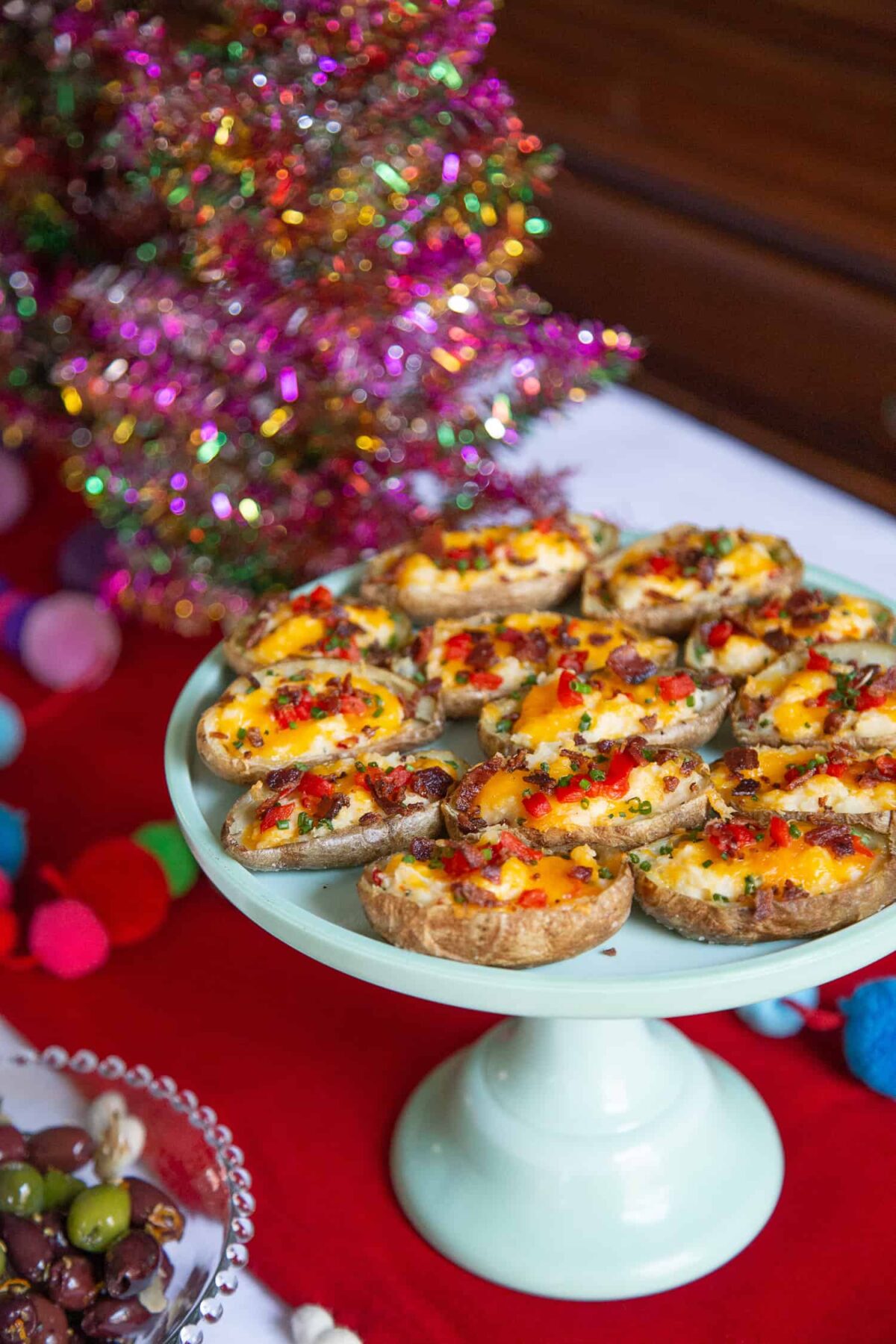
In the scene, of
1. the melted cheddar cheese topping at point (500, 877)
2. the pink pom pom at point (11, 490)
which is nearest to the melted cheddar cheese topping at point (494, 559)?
the melted cheddar cheese topping at point (500, 877)

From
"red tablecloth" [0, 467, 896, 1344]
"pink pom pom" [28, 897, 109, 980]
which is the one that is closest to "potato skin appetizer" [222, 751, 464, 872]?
"red tablecloth" [0, 467, 896, 1344]

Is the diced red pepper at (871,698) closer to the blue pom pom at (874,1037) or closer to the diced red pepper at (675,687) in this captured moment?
the diced red pepper at (675,687)

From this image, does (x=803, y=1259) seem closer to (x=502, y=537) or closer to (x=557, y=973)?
(x=557, y=973)

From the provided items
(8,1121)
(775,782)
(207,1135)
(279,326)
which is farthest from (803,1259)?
(279,326)

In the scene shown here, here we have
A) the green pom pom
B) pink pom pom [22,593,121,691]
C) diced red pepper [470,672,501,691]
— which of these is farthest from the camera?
pink pom pom [22,593,121,691]

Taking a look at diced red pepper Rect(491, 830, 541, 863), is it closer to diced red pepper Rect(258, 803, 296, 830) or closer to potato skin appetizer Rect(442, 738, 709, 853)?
potato skin appetizer Rect(442, 738, 709, 853)
